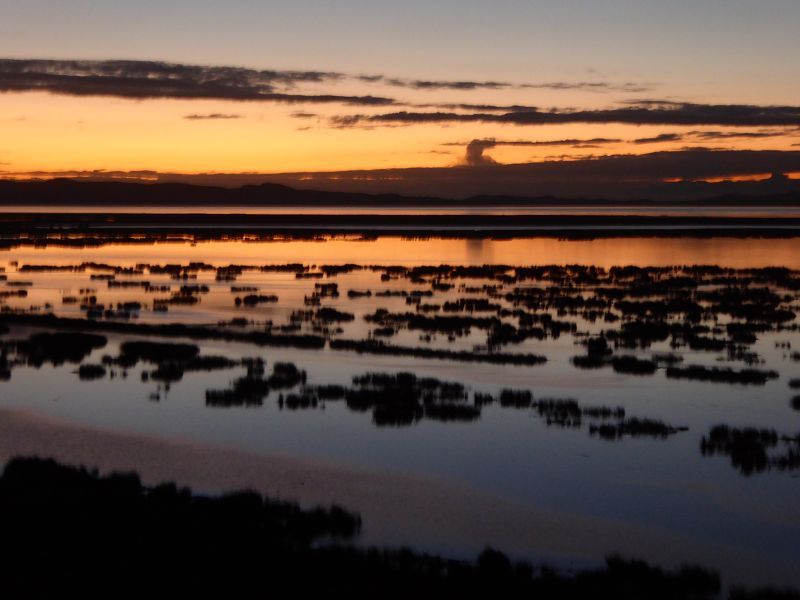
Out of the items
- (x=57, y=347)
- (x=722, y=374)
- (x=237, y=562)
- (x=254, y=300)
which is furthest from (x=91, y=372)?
(x=254, y=300)

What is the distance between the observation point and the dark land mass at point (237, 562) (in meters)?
11.4

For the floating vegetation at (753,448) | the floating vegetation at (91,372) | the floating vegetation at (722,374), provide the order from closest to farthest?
the floating vegetation at (753,448), the floating vegetation at (722,374), the floating vegetation at (91,372)

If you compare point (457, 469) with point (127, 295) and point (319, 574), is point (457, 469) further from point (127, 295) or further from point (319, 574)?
point (127, 295)

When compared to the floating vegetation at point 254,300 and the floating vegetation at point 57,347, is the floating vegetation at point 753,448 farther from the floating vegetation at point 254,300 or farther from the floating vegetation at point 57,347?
the floating vegetation at point 254,300

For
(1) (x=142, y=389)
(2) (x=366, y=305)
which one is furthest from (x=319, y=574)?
(2) (x=366, y=305)

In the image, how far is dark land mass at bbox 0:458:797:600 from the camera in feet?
37.4

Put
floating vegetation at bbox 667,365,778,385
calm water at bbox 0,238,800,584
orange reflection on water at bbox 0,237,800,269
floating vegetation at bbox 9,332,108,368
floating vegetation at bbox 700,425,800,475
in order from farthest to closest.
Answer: orange reflection on water at bbox 0,237,800,269 → floating vegetation at bbox 9,332,108,368 → floating vegetation at bbox 667,365,778,385 → floating vegetation at bbox 700,425,800,475 → calm water at bbox 0,238,800,584

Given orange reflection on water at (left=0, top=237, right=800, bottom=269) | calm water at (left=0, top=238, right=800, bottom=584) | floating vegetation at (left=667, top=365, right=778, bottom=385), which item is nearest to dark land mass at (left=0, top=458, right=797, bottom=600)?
calm water at (left=0, top=238, right=800, bottom=584)

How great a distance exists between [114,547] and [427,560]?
3.81 m

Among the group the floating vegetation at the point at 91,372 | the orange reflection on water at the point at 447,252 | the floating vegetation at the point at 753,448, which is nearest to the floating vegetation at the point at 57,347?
the floating vegetation at the point at 91,372

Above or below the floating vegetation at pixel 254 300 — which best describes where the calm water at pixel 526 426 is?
below

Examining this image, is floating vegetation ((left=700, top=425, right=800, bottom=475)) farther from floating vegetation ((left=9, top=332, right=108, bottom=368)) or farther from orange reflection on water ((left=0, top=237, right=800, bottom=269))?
orange reflection on water ((left=0, top=237, right=800, bottom=269))

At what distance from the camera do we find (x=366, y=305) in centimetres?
4175

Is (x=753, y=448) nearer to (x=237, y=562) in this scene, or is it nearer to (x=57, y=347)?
(x=237, y=562)
